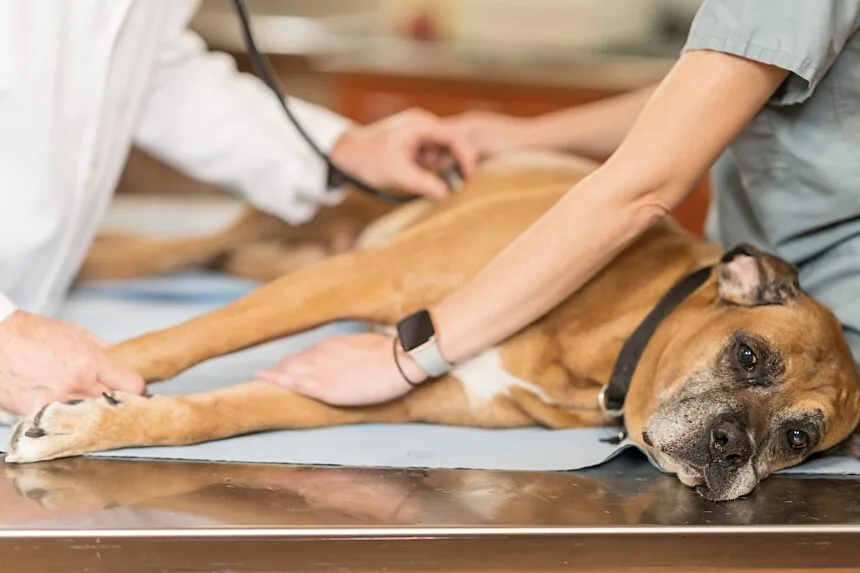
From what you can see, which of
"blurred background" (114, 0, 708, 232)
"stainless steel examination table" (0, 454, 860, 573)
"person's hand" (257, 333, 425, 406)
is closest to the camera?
"stainless steel examination table" (0, 454, 860, 573)

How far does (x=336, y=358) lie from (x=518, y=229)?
0.37 metres

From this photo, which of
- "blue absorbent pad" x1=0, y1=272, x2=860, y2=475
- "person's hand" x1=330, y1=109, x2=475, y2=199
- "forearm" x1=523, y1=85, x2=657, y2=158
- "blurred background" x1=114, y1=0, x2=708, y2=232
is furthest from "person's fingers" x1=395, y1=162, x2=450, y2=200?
"blurred background" x1=114, y1=0, x2=708, y2=232

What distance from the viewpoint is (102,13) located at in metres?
1.44

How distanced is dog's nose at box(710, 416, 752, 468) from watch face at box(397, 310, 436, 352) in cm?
38

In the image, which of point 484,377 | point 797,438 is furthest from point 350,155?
point 797,438

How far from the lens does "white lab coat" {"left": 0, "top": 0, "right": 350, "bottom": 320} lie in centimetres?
139

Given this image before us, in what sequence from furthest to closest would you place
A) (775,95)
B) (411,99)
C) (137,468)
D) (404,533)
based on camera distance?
(411,99) → (775,95) → (137,468) → (404,533)

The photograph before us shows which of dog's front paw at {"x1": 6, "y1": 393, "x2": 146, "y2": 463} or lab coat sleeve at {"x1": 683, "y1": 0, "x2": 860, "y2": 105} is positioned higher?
lab coat sleeve at {"x1": 683, "y1": 0, "x2": 860, "y2": 105}

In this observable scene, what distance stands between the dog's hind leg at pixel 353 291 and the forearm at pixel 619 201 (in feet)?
0.58

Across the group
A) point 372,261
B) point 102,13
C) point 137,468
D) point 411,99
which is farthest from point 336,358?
point 411,99

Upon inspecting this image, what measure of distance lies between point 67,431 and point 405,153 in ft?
3.09

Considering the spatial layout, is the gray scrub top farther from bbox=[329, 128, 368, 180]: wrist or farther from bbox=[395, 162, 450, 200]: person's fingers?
bbox=[329, 128, 368, 180]: wrist

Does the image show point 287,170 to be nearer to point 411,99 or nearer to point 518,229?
point 518,229

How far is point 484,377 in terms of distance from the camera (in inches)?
57.6
